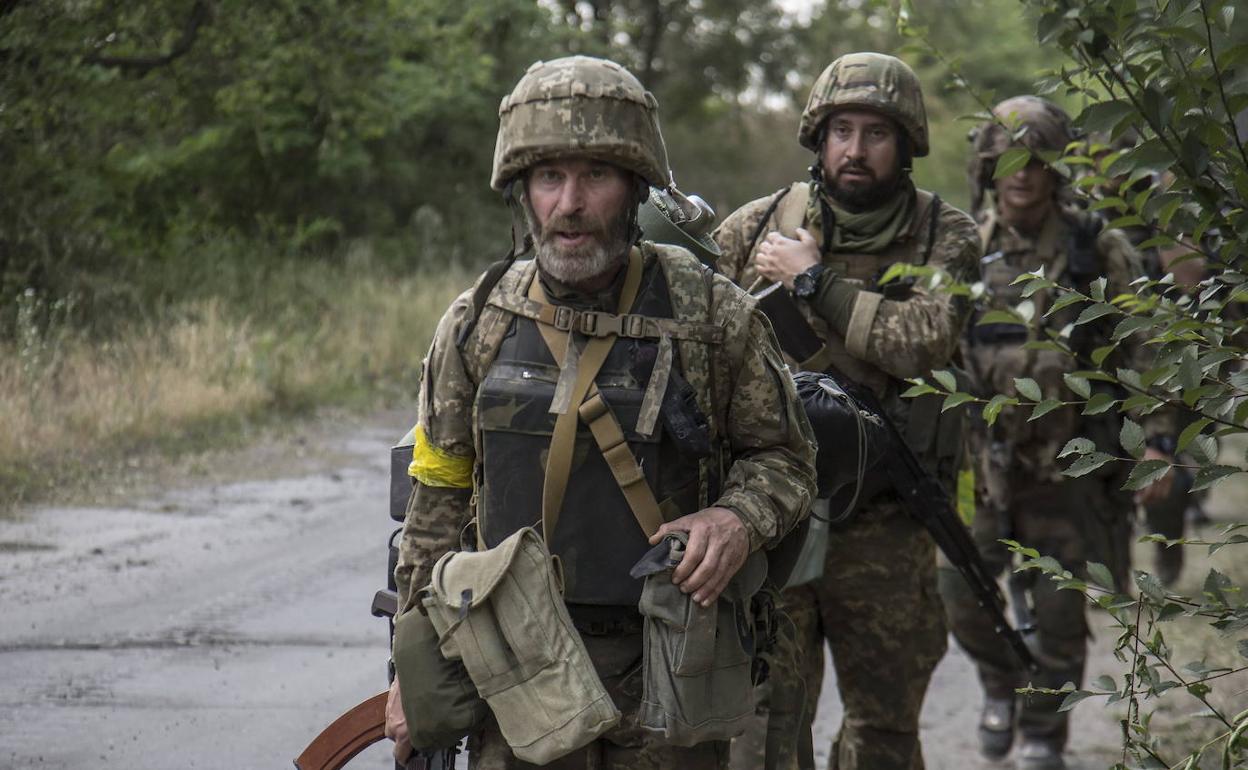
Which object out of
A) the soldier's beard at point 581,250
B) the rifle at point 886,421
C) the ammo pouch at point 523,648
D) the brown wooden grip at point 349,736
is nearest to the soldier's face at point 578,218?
the soldier's beard at point 581,250

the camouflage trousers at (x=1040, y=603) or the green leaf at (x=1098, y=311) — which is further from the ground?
the green leaf at (x=1098, y=311)

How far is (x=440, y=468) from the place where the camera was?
3238 mm

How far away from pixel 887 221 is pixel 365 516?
5.19 meters

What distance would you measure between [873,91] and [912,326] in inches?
25.6

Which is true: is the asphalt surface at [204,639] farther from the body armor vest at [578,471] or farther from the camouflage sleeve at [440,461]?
the body armor vest at [578,471]

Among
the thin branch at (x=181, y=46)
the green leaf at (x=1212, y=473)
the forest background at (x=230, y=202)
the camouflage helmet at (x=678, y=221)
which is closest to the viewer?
the green leaf at (x=1212, y=473)

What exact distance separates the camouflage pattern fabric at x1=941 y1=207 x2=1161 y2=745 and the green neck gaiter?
4.32 ft

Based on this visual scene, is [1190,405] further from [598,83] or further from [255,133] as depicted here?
[255,133]

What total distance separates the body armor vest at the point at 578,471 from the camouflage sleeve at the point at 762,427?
0.51 ft

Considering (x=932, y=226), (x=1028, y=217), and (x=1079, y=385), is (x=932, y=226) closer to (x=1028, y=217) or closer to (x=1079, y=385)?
(x=1028, y=217)

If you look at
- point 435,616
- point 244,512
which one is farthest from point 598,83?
point 244,512

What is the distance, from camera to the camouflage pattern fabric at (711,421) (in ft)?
10.4

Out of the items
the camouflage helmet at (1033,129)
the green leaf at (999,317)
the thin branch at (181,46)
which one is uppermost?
the thin branch at (181,46)

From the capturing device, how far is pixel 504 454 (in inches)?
123
